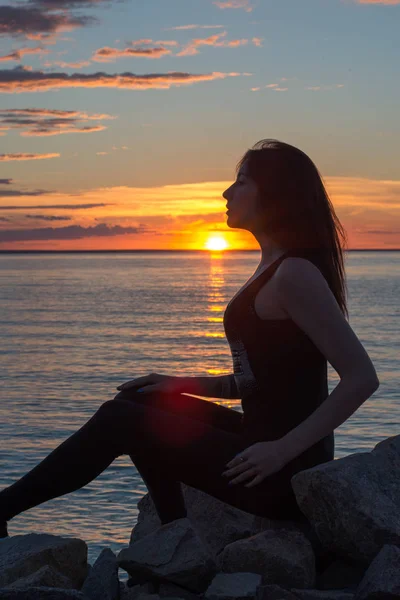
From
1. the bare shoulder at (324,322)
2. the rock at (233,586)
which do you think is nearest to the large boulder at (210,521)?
the rock at (233,586)

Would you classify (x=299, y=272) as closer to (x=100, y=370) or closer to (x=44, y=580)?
(x=44, y=580)

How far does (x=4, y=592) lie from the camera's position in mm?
Result: 3895

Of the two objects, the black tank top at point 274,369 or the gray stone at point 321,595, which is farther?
the black tank top at point 274,369

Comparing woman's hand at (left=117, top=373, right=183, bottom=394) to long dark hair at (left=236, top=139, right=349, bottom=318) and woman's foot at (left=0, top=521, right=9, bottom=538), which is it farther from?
long dark hair at (left=236, top=139, right=349, bottom=318)

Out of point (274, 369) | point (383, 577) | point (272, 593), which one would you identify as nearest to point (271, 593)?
point (272, 593)

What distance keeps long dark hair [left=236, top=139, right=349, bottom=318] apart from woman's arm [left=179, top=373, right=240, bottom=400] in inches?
34.0

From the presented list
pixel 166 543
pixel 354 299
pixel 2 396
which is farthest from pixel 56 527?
pixel 354 299

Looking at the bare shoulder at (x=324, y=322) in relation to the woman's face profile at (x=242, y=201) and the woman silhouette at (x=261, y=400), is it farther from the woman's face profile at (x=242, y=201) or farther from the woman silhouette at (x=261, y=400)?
the woman's face profile at (x=242, y=201)

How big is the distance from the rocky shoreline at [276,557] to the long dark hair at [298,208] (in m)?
0.87

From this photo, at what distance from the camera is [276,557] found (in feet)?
14.1

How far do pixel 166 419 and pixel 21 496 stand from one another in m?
0.77

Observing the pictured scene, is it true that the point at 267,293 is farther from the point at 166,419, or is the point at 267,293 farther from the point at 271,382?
the point at 166,419

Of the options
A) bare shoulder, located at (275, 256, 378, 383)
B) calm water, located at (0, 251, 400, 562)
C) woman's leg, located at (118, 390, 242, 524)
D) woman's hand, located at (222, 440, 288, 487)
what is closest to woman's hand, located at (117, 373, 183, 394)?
woman's leg, located at (118, 390, 242, 524)

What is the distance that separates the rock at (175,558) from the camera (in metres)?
4.44
